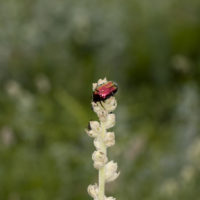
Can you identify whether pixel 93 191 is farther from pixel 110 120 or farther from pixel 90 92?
pixel 90 92

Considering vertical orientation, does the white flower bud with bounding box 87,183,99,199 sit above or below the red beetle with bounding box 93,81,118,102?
below

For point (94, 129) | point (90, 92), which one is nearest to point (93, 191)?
point (94, 129)

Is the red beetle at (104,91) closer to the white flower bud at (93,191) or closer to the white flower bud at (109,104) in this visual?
the white flower bud at (109,104)

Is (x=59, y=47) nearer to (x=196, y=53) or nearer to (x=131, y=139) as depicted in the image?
(x=196, y=53)

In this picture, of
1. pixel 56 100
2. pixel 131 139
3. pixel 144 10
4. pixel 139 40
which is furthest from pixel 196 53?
pixel 131 139

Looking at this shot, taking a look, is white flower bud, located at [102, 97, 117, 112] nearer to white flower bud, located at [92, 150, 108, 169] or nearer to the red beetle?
the red beetle

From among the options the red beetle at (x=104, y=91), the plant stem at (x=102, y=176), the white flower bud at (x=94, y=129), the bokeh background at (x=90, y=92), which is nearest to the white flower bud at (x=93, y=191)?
the plant stem at (x=102, y=176)

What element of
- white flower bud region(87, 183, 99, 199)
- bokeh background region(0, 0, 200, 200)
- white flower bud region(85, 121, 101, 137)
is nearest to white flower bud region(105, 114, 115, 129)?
white flower bud region(85, 121, 101, 137)
